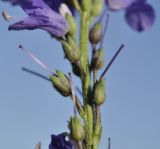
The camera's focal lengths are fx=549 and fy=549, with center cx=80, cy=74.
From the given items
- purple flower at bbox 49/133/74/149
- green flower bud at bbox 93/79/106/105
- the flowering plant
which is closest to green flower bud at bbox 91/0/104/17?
the flowering plant

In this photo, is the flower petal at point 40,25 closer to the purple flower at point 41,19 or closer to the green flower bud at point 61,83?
the purple flower at point 41,19

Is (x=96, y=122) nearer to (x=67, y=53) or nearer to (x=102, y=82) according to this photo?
(x=102, y=82)

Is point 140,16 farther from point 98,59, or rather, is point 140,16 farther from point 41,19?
point 41,19

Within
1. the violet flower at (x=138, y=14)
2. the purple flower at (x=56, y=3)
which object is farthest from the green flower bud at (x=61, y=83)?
the violet flower at (x=138, y=14)

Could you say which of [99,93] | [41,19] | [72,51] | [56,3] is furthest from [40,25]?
[99,93]

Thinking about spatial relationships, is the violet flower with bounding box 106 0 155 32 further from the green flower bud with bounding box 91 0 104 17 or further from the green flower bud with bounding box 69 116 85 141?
the green flower bud with bounding box 69 116 85 141

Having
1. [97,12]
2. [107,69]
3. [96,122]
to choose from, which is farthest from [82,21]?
[96,122]
